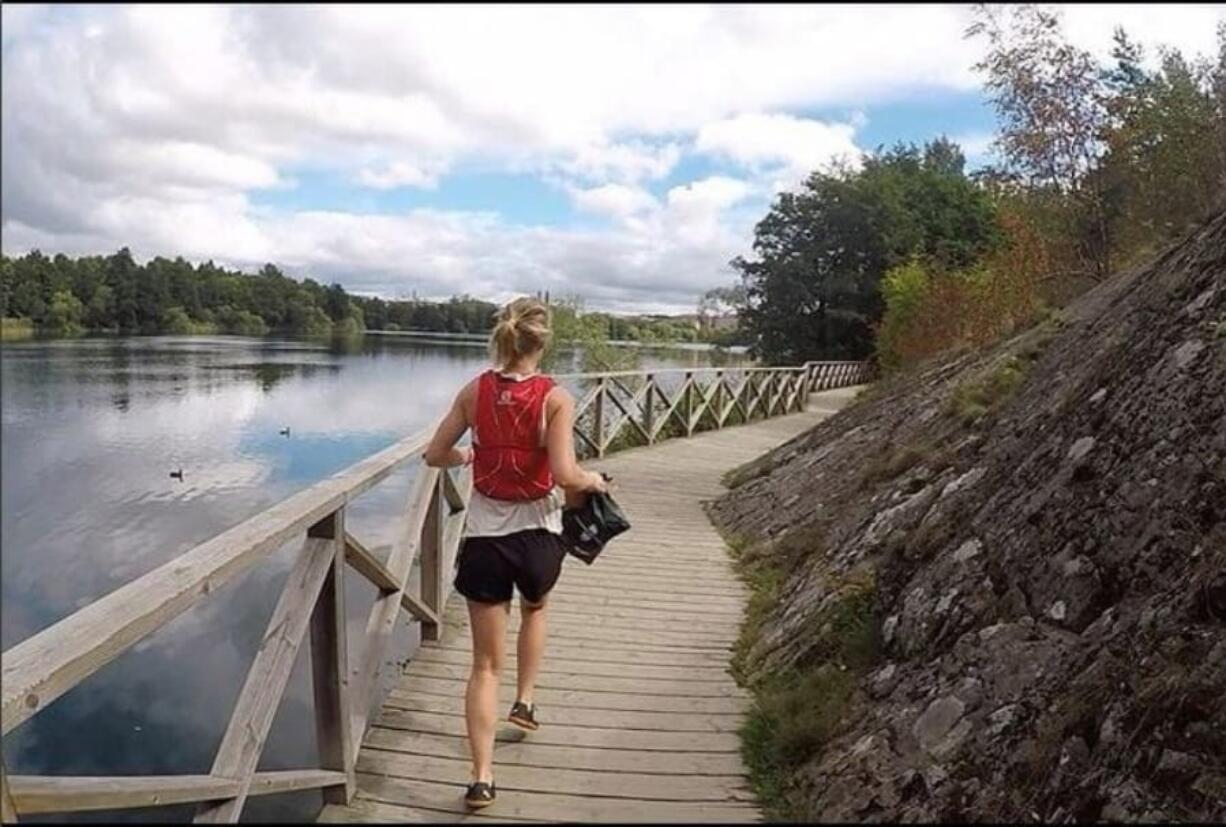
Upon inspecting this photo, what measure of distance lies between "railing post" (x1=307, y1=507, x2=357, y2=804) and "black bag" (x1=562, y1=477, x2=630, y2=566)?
0.59 meters

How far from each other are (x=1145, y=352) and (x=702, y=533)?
3.44 metres

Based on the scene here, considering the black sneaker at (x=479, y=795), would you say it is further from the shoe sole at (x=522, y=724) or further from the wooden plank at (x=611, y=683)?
the wooden plank at (x=611, y=683)

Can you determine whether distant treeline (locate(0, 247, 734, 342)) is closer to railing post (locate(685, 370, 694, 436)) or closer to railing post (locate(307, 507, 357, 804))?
railing post (locate(307, 507, 357, 804))

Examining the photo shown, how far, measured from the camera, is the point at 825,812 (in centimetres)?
237

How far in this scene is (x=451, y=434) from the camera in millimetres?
2576

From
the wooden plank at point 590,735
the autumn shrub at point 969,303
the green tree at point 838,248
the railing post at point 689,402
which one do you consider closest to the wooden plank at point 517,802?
the wooden plank at point 590,735

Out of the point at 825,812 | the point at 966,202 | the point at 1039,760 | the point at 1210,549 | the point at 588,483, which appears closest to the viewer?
the point at 1039,760

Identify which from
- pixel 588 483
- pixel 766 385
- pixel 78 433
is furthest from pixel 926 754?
pixel 766 385

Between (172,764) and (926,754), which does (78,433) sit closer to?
(172,764)

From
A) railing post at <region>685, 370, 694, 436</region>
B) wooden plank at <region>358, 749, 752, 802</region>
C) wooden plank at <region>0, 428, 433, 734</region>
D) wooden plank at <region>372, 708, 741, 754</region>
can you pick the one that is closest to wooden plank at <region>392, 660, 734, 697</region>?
wooden plank at <region>372, 708, 741, 754</region>

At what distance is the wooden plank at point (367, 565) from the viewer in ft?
9.29

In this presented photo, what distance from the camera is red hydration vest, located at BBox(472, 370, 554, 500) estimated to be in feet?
8.18

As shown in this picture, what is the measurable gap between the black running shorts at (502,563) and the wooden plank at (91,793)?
904 millimetres

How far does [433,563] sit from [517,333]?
1.83m
